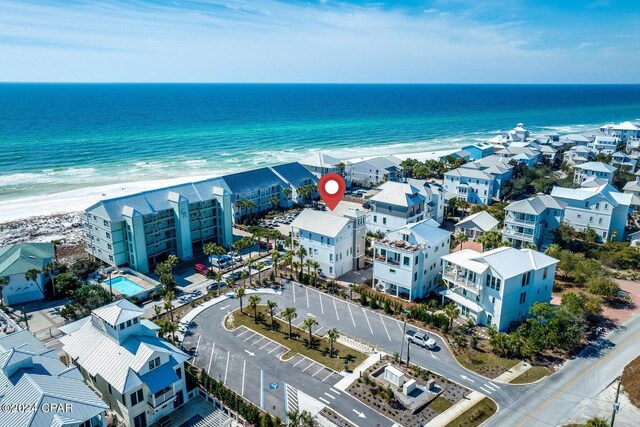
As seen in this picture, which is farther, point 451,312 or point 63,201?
point 63,201

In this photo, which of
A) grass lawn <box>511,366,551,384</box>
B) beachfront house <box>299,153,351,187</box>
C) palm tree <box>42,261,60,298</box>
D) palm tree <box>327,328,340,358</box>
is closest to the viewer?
grass lawn <box>511,366,551,384</box>

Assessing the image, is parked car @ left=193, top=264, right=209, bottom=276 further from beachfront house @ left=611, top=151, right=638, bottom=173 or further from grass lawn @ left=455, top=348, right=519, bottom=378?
beachfront house @ left=611, top=151, right=638, bottom=173

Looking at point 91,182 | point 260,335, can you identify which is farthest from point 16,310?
point 91,182

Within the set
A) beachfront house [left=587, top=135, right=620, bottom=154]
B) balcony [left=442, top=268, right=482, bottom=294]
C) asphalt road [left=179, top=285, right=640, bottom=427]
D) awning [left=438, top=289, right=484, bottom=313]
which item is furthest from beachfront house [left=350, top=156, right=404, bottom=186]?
beachfront house [left=587, top=135, right=620, bottom=154]

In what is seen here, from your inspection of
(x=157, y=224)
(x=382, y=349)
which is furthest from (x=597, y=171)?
(x=157, y=224)

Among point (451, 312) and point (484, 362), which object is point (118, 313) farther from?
point (484, 362)

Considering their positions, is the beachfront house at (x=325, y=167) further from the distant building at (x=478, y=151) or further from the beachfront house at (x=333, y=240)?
the beachfront house at (x=333, y=240)

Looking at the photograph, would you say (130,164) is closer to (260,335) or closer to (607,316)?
(260,335)
